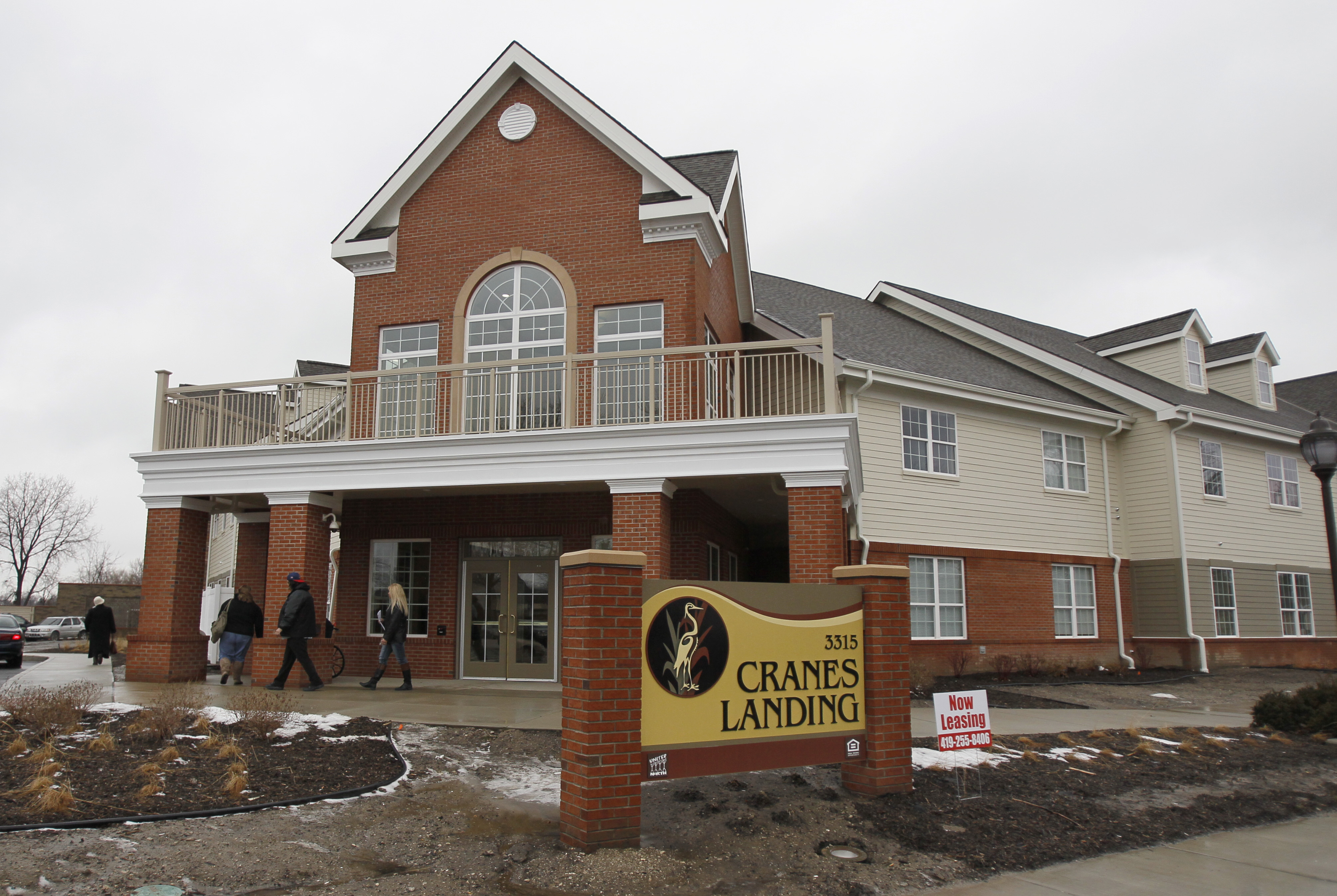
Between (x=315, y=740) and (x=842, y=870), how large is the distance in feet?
17.2

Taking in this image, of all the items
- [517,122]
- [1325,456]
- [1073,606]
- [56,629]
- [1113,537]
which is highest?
[517,122]

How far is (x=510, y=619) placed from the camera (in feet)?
52.2

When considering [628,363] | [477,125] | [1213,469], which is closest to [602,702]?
[628,363]

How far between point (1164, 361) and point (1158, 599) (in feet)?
24.6

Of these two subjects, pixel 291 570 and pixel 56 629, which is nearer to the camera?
pixel 291 570

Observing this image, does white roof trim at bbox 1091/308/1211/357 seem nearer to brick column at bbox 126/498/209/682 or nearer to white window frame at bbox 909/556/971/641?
white window frame at bbox 909/556/971/641

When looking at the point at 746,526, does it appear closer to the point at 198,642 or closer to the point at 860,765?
the point at 198,642

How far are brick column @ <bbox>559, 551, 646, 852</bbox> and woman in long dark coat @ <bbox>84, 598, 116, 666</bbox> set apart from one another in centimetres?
1647

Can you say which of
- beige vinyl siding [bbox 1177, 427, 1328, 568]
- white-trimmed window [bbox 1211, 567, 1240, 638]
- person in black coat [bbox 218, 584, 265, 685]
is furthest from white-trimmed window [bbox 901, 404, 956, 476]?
person in black coat [bbox 218, 584, 265, 685]

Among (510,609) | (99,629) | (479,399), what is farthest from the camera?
(99,629)

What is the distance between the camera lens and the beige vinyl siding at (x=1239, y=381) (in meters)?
26.9

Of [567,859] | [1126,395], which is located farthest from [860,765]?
[1126,395]

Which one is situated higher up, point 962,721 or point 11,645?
point 962,721

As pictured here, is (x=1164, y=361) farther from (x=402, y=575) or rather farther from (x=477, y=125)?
(x=402, y=575)
